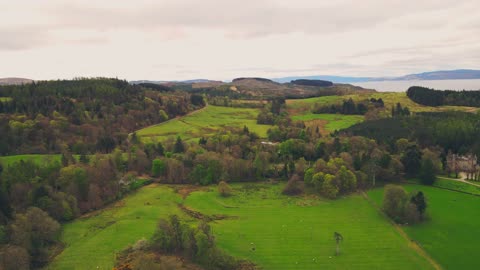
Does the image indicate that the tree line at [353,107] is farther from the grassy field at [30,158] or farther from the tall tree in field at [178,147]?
the grassy field at [30,158]

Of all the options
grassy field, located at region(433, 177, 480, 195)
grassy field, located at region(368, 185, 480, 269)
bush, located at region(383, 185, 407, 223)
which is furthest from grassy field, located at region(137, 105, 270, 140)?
grassy field, located at region(368, 185, 480, 269)

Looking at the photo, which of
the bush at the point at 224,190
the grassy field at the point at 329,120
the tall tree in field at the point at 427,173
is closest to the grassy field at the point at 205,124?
the grassy field at the point at 329,120

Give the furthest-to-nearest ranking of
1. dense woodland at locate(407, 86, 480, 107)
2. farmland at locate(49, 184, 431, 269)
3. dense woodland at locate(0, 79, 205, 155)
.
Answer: dense woodland at locate(407, 86, 480, 107) < dense woodland at locate(0, 79, 205, 155) < farmland at locate(49, 184, 431, 269)

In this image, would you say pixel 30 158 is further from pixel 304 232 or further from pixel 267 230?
pixel 304 232

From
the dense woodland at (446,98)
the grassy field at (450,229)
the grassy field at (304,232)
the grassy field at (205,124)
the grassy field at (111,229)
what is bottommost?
the grassy field at (111,229)

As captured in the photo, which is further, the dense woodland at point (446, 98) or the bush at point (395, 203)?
the dense woodland at point (446, 98)

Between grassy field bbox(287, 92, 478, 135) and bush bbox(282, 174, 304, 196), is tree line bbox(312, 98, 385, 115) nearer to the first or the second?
grassy field bbox(287, 92, 478, 135)
